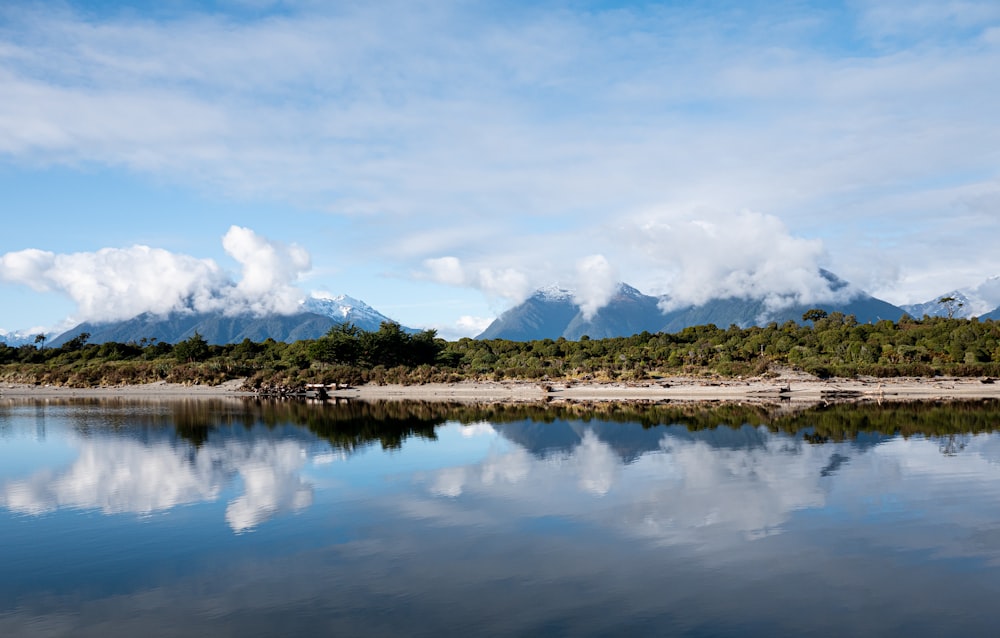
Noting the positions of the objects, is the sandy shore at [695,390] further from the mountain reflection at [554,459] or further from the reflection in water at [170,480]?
the reflection in water at [170,480]

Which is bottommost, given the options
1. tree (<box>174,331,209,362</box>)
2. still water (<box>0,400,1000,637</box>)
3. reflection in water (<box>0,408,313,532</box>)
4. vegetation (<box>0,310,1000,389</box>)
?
still water (<box>0,400,1000,637</box>)

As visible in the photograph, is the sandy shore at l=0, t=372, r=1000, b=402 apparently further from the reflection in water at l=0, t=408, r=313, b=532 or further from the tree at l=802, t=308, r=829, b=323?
the tree at l=802, t=308, r=829, b=323

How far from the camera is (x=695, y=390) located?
56.3 metres

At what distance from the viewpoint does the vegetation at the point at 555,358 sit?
68.6 m

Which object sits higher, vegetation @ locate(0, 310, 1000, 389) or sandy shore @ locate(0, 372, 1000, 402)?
vegetation @ locate(0, 310, 1000, 389)

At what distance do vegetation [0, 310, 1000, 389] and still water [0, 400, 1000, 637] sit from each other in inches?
1490

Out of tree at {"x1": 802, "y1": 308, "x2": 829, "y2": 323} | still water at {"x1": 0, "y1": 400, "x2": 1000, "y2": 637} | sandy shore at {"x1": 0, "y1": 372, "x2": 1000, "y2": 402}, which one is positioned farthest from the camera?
tree at {"x1": 802, "y1": 308, "x2": 829, "y2": 323}

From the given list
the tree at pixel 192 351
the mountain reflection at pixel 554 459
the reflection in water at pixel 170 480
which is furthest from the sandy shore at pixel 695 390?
the reflection in water at pixel 170 480

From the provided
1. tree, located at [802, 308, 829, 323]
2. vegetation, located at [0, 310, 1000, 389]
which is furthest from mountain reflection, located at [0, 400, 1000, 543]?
tree, located at [802, 308, 829, 323]

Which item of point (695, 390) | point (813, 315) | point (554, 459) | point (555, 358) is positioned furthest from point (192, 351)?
point (813, 315)

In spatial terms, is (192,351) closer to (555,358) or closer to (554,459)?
(555,358)

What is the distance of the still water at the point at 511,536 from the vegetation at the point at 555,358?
3785cm

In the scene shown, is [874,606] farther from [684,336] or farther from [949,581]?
[684,336]

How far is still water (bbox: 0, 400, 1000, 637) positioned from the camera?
11.5m
